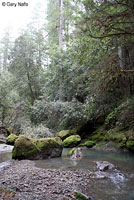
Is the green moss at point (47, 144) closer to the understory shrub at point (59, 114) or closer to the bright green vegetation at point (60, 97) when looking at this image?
the bright green vegetation at point (60, 97)

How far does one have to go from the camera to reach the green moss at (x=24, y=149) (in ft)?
28.7

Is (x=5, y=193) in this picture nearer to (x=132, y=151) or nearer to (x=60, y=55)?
(x=132, y=151)

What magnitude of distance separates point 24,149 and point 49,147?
1.34 metres

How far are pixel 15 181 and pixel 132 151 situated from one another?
7892 millimetres

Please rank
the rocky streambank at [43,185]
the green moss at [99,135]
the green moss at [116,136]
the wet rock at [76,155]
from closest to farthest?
the rocky streambank at [43,185]
the wet rock at [76,155]
the green moss at [116,136]
the green moss at [99,135]

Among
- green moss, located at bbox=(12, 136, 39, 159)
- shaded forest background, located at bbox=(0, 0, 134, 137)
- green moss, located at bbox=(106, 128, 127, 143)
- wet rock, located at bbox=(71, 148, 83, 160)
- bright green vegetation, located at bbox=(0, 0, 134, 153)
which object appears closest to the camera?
green moss, located at bbox=(12, 136, 39, 159)

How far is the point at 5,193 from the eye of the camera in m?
3.81

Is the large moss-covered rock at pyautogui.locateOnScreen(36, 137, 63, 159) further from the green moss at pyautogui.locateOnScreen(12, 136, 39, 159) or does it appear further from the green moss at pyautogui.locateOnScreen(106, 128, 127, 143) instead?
the green moss at pyautogui.locateOnScreen(106, 128, 127, 143)

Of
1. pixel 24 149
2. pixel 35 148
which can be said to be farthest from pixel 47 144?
pixel 24 149

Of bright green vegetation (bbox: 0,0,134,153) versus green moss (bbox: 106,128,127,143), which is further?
bright green vegetation (bbox: 0,0,134,153)

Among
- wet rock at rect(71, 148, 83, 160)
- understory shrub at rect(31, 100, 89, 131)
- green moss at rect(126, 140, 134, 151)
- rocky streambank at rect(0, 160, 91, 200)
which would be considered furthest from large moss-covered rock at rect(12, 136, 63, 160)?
understory shrub at rect(31, 100, 89, 131)

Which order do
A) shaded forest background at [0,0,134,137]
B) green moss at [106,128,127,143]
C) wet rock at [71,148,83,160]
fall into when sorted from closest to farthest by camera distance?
1. wet rock at [71,148,83,160]
2. green moss at [106,128,127,143]
3. shaded forest background at [0,0,134,137]

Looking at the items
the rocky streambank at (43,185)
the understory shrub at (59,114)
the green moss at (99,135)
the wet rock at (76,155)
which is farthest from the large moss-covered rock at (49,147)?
the understory shrub at (59,114)

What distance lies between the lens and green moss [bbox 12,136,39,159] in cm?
873
